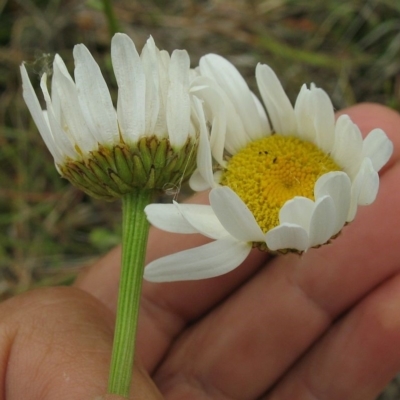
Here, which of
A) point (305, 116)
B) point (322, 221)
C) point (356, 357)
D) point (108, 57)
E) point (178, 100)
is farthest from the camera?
point (108, 57)

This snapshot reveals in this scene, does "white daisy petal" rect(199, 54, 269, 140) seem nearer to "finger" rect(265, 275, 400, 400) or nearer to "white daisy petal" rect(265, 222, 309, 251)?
"white daisy petal" rect(265, 222, 309, 251)

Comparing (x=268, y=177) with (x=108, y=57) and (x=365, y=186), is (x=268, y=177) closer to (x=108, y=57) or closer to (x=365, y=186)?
(x=365, y=186)

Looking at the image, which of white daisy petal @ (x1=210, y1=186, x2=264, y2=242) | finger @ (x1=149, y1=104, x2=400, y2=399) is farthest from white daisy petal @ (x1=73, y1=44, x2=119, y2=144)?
finger @ (x1=149, y1=104, x2=400, y2=399)

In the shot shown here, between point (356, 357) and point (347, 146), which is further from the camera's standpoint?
point (356, 357)

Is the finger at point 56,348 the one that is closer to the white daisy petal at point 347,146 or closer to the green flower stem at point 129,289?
the green flower stem at point 129,289

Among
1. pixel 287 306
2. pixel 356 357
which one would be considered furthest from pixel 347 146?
pixel 356 357
